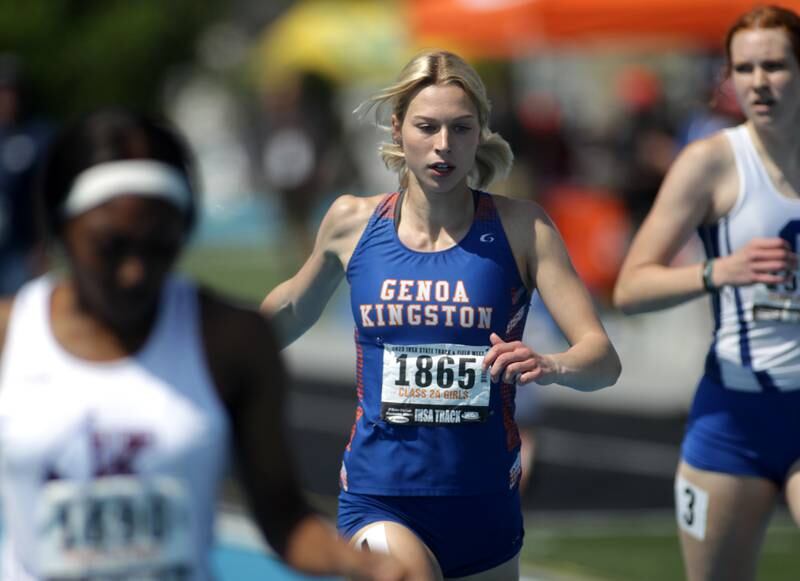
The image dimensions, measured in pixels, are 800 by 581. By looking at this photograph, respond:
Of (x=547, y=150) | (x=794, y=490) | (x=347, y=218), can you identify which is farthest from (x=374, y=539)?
(x=547, y=150)

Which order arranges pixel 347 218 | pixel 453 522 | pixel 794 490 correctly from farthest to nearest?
pixel 794 490, pixel 347 218, pixel 453 522

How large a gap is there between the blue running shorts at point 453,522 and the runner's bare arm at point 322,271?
529 millimetres

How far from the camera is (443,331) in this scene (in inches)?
179

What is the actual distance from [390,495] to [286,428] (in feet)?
5.07

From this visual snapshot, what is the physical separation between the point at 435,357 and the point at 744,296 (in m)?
1.15

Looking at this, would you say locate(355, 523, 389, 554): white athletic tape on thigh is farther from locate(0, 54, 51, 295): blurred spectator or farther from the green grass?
locate(0, 54, 51, 295): blurred spectator

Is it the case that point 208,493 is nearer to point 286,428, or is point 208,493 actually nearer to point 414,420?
point 286,428

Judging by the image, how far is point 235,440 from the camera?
3.07 m

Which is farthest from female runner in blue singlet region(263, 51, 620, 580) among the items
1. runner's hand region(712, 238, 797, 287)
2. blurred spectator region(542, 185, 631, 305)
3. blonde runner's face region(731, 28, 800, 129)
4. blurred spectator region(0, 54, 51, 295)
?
blurred spectator region(542, 185, 631, 305)

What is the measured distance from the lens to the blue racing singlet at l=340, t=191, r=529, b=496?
14.9ft

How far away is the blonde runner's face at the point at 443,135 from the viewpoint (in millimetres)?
4562

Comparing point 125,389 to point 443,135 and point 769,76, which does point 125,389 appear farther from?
point 769,76

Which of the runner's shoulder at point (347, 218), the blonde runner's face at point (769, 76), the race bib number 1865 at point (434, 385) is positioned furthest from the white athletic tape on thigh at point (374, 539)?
the blonde runner's face at point (769, 76)

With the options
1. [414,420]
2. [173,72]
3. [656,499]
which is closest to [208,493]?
[414,420]
